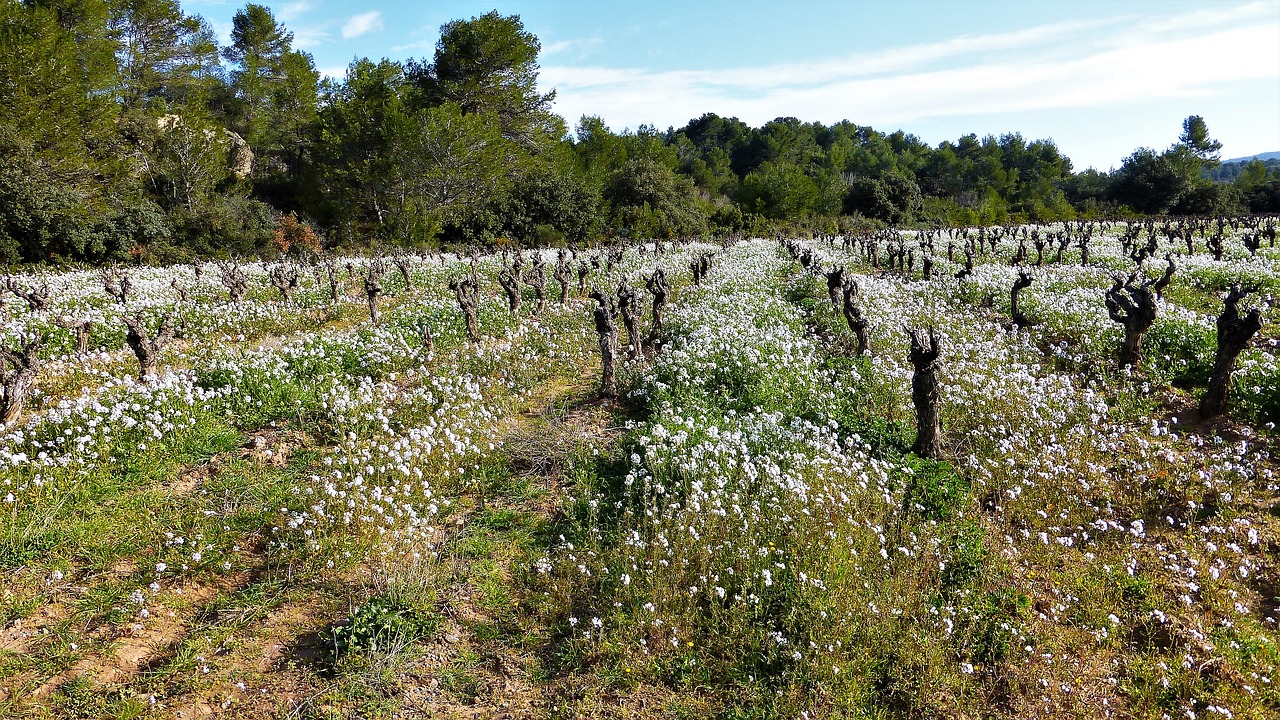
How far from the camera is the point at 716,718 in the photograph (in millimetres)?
5012

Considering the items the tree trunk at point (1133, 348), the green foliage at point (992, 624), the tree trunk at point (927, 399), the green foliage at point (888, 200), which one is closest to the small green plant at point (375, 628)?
the green foliage at point (992, 624)

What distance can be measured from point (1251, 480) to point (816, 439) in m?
5.84

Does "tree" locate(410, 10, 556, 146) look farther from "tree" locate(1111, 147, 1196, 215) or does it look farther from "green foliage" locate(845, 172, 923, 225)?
"tree" locate(1111, 147, 1196, 215)

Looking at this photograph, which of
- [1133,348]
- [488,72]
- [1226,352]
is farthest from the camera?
[488,72]

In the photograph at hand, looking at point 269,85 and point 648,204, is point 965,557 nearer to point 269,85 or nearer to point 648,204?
point 648,204

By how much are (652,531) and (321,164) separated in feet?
183

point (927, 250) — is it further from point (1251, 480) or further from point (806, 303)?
point (1251, 480)

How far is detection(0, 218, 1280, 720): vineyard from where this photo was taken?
520cm

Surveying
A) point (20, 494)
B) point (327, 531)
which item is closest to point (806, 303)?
point (327, 531)

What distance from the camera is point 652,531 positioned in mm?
7082

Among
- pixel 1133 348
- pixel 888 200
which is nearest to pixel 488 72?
pixel 888 200

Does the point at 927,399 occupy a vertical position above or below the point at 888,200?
below

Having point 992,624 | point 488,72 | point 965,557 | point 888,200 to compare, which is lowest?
point 992,624

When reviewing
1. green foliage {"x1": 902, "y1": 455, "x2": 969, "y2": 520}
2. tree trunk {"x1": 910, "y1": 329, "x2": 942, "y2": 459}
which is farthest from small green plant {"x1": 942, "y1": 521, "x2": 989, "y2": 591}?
tree trunk {"x1": 910, "y1": 329, "x2": 942, "y2": 459}
